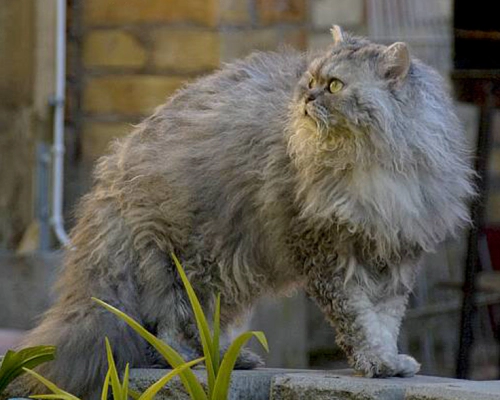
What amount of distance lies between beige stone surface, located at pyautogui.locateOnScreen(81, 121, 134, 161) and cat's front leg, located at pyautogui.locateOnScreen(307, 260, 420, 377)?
105 inches

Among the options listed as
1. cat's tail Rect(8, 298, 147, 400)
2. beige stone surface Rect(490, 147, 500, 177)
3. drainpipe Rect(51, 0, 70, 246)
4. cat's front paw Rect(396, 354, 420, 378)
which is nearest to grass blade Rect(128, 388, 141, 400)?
cat's tail Rect(8, 298, 147, 400)

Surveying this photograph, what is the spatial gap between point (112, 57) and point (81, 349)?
2652 millimetres

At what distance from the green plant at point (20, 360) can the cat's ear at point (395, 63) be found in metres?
1.18

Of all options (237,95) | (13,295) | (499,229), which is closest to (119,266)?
(237,95)

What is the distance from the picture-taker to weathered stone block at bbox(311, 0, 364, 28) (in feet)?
21.2

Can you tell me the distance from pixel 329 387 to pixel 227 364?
0.34 meters

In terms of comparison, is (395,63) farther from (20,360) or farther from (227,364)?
(20,360)

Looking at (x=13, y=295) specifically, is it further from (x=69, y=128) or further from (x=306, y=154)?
(x=306, y=154)

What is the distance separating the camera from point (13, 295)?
6215 mm

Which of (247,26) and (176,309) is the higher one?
(247,26)

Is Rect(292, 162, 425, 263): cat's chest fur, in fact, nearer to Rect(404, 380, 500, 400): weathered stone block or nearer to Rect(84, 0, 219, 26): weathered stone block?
Rect(404, 380, 500, 400): weathered stone block

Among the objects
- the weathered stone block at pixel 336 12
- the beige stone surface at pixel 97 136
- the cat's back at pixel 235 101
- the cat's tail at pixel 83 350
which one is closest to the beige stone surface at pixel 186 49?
the beige stone surface at pixel 97 136

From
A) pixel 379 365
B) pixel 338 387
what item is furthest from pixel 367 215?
pixel 338 387

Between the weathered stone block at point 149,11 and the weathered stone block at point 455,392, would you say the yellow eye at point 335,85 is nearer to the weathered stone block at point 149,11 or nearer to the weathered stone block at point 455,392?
the weathered stone block at point 455,392
